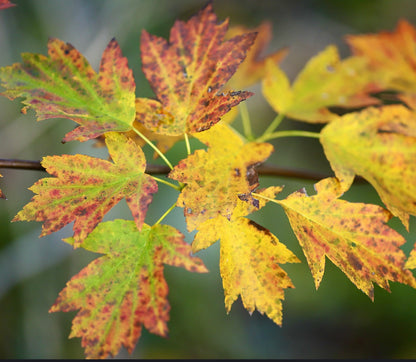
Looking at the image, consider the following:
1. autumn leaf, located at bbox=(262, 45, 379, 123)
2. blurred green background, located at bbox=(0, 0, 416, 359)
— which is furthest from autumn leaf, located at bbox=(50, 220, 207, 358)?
blurred green background, located at bbox=(0, 0, 416, 359)

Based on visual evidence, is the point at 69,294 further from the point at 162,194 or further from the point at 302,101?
the point at 162,194

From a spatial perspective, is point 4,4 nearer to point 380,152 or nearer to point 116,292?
point 116,292

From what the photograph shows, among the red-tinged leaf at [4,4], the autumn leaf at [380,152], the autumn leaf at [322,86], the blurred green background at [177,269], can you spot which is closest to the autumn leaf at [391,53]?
the autumn leaf at [322,86]

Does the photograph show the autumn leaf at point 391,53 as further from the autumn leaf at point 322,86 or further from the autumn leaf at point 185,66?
the autumn leaf at point 185,66

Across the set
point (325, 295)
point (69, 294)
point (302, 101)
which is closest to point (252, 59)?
point (302, 101)

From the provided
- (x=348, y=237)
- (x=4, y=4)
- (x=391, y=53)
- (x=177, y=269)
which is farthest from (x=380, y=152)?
(x=177, y=269)

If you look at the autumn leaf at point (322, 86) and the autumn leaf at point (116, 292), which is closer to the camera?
the autumn leaf at point (116, 292)
